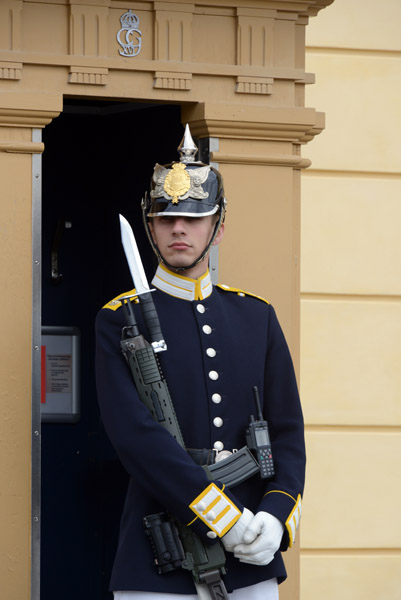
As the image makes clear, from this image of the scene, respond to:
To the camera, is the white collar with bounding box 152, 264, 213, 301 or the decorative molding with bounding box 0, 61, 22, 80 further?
the decorative molding with bounding box 0, 61, 22, 80

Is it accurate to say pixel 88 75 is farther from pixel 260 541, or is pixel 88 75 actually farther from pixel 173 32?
pixel 260 541

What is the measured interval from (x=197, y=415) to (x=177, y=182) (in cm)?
71

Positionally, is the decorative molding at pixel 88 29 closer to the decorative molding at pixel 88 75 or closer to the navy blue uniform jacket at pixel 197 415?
the decorative molding at pixel 88 75

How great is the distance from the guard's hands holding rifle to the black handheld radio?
172 millimetres

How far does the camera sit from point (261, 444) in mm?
3906

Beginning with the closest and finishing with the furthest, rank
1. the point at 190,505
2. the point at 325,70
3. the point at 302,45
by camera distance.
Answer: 1. the point at 190,505
2. the point at 302,45
3. the point at 325,70

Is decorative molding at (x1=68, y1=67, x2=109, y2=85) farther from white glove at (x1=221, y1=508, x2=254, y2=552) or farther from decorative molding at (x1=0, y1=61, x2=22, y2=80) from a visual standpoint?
white glove at (x1=221, y1=508, x2=254, y2=552)

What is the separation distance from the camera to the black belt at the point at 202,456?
3838 millimetres

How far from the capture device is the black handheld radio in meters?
3.90

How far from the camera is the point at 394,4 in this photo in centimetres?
587

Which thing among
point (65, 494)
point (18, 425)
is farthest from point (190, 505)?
point (65, 494)

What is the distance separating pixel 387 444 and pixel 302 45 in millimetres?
1850

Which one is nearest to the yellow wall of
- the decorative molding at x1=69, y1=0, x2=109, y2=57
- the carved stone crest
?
the carved stone crest

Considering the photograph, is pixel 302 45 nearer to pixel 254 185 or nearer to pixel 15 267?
pixel 254 185
